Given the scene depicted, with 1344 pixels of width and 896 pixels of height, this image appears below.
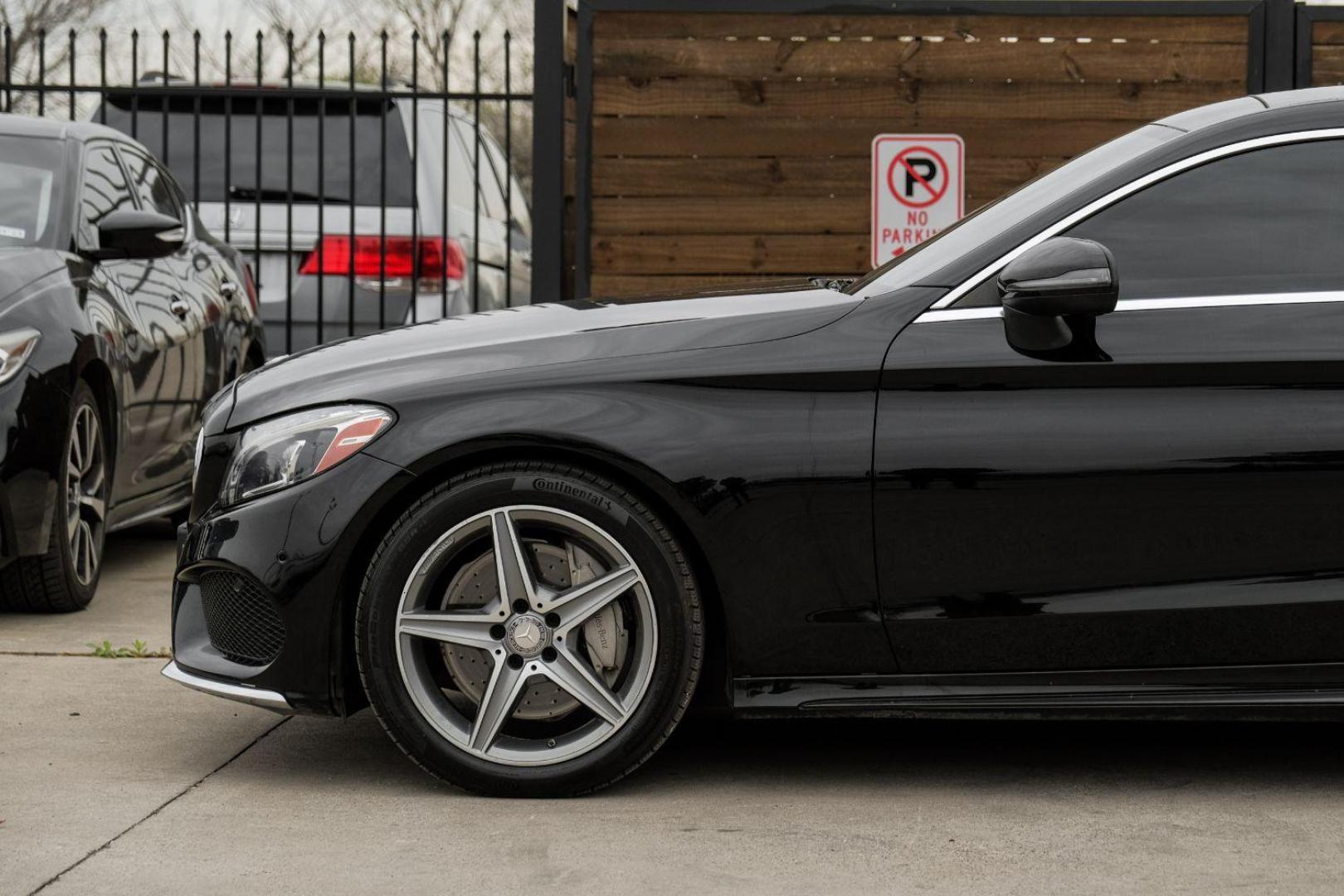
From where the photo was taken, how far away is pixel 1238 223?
13.9ft

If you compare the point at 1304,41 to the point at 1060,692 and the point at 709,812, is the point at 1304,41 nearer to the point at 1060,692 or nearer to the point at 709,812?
the point at 1060,692

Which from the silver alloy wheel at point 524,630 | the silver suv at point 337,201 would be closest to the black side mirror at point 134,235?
the silver suv at point 337,201

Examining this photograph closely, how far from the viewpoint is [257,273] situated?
31.4ft

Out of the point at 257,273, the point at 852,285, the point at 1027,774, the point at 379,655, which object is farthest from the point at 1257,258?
the point at 257,273

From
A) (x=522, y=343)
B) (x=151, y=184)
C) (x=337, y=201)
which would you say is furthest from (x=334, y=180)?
(x=522, y=343)

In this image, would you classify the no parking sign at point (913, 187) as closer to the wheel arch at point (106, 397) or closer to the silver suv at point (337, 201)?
the silver suv at point (337, 201)

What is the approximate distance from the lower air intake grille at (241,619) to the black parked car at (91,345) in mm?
1943

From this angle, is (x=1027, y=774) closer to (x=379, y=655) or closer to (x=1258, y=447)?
(x=1258, y=447)

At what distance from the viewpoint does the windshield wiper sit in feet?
32.8

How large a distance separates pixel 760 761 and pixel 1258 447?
4.52 feet

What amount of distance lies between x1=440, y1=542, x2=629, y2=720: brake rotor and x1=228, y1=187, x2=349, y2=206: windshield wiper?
604cm

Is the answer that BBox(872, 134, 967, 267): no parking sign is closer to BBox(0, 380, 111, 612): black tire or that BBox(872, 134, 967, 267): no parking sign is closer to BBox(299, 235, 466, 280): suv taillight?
BBox(299, 235, 466, 280): suv taillight

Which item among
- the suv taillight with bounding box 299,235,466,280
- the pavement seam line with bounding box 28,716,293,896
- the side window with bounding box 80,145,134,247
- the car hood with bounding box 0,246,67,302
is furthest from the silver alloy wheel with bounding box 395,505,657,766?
the suv taillight with bounding box 299,235,466,280

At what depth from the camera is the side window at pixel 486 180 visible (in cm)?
1067
